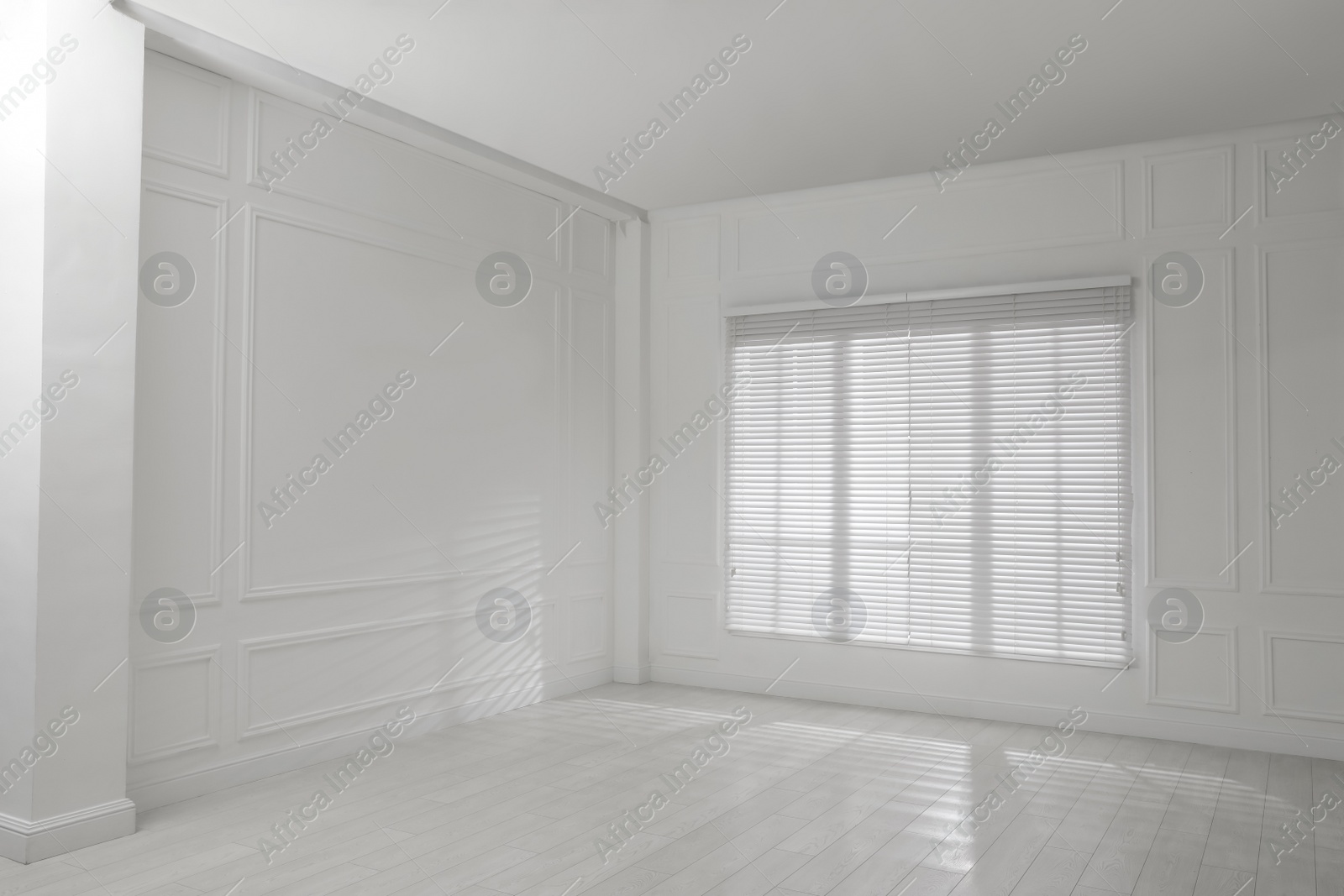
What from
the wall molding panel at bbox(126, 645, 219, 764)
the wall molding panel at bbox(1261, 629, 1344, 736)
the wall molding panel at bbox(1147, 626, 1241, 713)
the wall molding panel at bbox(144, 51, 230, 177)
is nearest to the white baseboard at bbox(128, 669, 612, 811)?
the wall molding panel at bbox(126, 645, 219, 764)

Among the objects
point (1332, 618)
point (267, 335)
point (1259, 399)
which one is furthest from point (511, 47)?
point (1332, 618)

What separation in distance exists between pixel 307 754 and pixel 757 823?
2.22 metres

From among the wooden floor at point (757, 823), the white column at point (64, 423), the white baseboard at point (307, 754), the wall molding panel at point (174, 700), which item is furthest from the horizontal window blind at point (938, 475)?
the white column at point (64, 423)

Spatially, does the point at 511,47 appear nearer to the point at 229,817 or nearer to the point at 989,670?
the point at 229,817

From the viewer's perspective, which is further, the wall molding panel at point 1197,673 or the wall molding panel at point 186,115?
the wall molding panel at point 1197,673

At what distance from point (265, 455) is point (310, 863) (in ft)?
6.22

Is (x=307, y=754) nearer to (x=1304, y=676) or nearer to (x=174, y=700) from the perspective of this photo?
(x=174, y=700)

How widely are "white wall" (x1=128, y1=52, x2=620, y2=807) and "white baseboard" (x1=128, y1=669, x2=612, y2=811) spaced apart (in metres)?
0.01

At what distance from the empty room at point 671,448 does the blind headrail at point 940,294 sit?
0.11 ft

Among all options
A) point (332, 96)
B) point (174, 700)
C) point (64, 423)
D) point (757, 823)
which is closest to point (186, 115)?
point (332, 96)

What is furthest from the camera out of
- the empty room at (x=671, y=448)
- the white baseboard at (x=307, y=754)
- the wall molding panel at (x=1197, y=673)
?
the wall molding panel at (x=1197, y=673)

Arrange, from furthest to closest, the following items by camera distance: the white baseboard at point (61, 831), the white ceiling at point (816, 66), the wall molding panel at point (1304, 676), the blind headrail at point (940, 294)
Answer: the blind headrail at point (940, 294), the wall molding panel at point (1304, 676), the white ceiling at point (816, 66), the white baseboard at point (61, 831)

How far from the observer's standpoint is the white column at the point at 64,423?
11.6ft

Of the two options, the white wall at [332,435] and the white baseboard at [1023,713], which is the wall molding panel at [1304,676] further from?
the white wall at [332,435]
